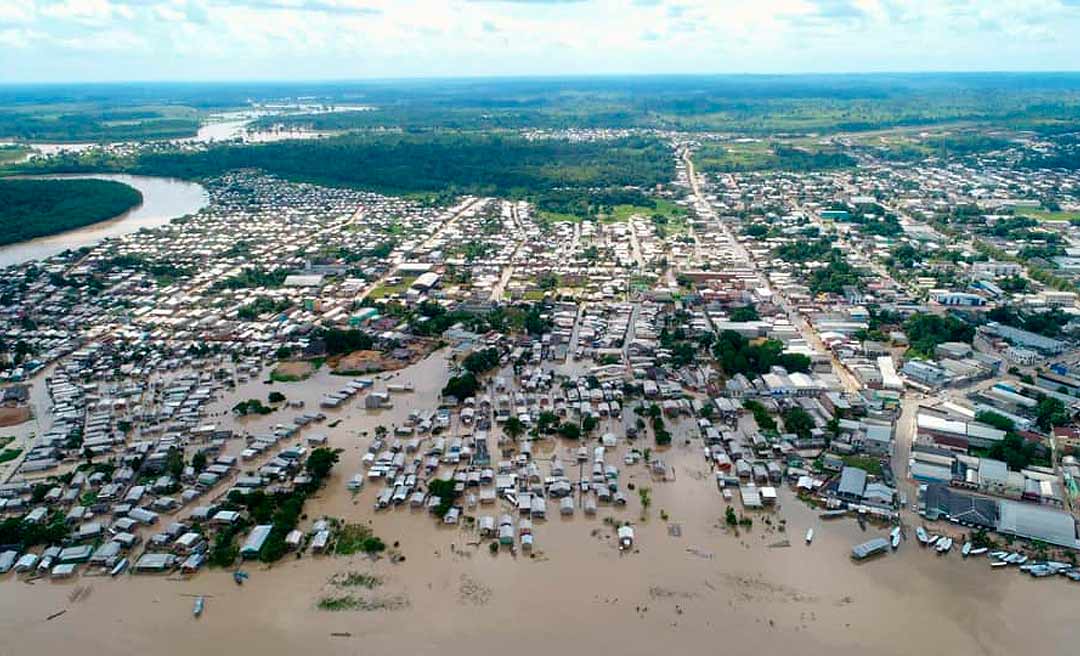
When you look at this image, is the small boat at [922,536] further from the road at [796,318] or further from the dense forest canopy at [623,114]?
the dense forest canopy at [623,114]

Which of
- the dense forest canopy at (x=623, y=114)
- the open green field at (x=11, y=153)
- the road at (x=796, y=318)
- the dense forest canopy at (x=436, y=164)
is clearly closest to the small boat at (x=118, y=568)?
the road at (x=796, y=318)

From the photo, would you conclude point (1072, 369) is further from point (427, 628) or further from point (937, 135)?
point (937, 135)

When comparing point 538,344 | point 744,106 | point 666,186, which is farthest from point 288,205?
point 744,106

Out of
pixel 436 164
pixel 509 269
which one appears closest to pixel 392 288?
pixel 509 269

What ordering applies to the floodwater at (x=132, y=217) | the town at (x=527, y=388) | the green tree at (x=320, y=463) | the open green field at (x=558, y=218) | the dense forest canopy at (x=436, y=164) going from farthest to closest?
the dense forest canopy at (x=436, y=164) → the open green field at (x=558, y=218) → the floodwater at (x=132, y=217) → the green tree at (x=320, y=463) → the town at (x=527, y=388)

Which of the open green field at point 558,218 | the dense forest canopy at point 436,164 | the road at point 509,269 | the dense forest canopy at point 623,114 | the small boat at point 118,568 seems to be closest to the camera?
the small boat at point 118,568

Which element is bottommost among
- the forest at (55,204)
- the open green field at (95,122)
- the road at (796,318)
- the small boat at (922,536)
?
the small boat at (922,536)

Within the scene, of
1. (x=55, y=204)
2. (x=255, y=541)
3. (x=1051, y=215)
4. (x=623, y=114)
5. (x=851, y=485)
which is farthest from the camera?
(x=623, y=114)

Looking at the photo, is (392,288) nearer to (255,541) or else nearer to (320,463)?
(320,463)
